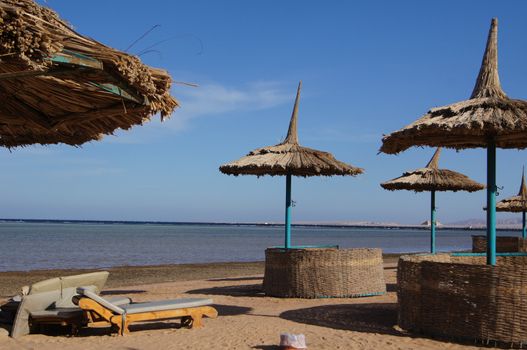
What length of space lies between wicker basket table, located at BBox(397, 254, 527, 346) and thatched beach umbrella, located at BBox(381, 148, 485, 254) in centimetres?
725

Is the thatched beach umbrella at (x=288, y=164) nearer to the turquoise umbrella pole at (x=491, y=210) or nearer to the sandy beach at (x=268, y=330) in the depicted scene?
the sandy beach at (x=268, y=330)

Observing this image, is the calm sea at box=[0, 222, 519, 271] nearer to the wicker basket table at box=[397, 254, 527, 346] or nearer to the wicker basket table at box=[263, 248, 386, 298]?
the wicker basket table at box=[263, 248, 386, 298]

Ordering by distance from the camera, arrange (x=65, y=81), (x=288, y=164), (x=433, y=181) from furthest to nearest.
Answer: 1. (x=433, y=181)
2. (x=288, y=164)
3. (x=65, y=81)

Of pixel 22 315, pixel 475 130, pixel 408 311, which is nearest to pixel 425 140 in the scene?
pixel 475 130

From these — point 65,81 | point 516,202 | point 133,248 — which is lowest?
point 133,248

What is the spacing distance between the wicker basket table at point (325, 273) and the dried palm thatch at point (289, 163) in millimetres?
1501

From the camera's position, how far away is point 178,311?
22.2 ft

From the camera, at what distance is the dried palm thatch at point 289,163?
10406 mm

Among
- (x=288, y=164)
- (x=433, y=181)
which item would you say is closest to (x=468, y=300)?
(x=288, y=164)

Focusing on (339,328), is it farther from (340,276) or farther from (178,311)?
(340,276)

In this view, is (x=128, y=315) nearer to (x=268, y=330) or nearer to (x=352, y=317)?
(x=268, y=330)

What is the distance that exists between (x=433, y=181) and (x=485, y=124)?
7.49 metres

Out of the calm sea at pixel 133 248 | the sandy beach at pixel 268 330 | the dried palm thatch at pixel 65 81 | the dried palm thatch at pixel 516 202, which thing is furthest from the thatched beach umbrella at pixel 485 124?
the calm sea at pixel 133 248

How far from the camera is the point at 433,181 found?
43.6 ft
